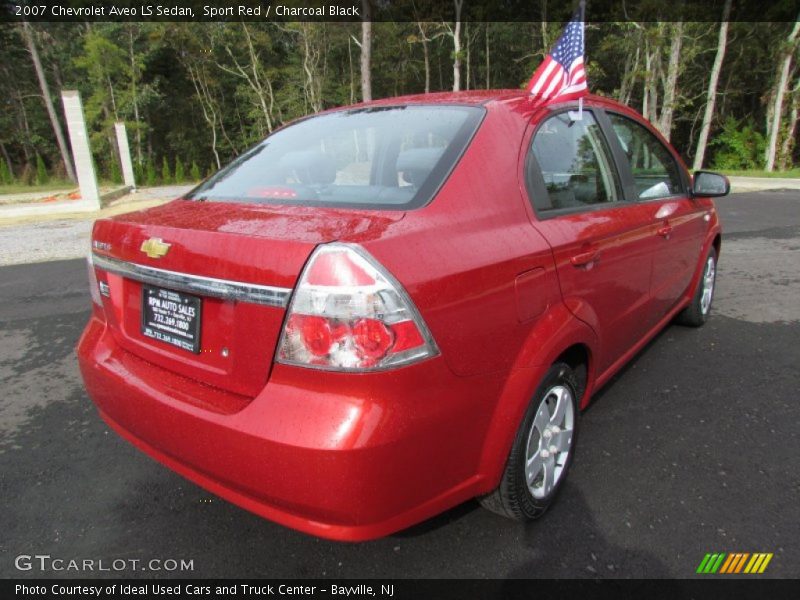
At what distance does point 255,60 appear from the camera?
34125mm

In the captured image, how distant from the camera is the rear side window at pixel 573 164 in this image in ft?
7.23

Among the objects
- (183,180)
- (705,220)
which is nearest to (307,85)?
(183,180)

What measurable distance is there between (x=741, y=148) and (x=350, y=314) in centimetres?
3208

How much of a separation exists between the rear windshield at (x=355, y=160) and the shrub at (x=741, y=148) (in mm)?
30496

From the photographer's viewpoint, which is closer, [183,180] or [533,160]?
[533,160]

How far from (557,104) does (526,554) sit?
190 centimetres

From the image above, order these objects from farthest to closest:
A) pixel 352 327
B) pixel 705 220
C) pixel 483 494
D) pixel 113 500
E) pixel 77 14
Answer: pixel 77 14
pixel 705 220
pixel 113 500
pixel 483 494
pixel 352 327

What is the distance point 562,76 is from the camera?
2619 millimetres

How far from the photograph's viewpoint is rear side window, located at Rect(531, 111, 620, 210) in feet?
7.23

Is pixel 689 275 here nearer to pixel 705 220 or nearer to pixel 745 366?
pixel 705 220

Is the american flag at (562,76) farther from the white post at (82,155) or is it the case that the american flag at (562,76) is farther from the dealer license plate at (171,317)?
the white post at (82,155)

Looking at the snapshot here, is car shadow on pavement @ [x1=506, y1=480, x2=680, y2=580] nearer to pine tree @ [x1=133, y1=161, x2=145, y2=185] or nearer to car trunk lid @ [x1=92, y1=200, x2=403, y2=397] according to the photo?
car trunk lid @ [x1=92, y1=200, x2=403, y2=397]

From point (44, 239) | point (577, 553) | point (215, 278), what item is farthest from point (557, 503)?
point (44, 239)

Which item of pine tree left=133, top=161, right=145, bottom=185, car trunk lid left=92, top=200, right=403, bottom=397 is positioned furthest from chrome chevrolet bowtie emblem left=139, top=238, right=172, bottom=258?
pine tree left=133, top=161, right=145, bottom=185
